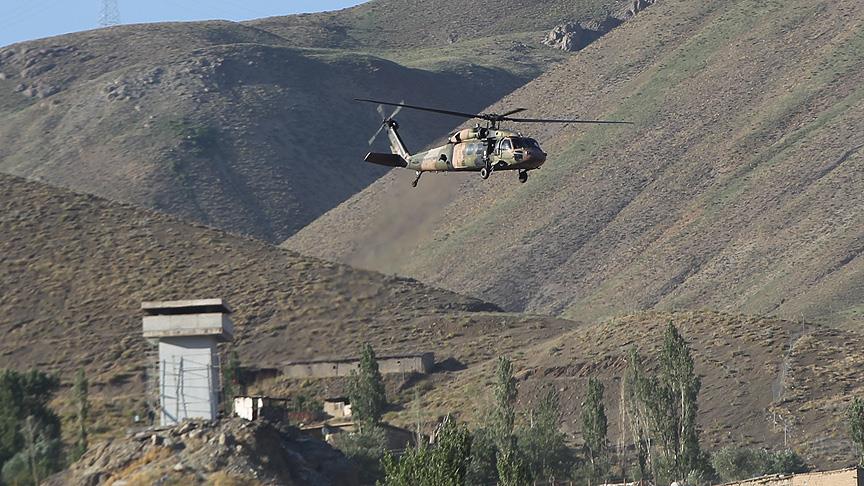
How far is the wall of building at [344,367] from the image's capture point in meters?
120

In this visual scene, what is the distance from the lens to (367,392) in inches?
4136

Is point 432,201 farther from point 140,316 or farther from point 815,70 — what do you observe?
point 815,70

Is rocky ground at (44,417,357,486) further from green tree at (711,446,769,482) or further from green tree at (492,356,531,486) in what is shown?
green tree at (711,446,769,482)

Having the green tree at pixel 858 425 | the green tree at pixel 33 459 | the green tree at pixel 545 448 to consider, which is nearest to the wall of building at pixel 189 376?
the green tree at pixel 33 459

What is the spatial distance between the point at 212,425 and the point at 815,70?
13050 cm

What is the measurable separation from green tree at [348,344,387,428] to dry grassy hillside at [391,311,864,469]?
4302 millimetres

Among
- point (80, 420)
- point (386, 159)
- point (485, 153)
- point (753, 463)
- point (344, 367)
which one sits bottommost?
point (753, 463)

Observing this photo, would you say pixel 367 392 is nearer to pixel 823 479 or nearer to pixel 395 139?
pixel 395 139

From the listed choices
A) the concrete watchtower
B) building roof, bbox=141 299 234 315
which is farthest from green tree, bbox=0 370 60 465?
building roof, bbox=141 299 234 315

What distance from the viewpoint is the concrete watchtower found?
78.4 meters

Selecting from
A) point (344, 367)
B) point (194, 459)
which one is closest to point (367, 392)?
point (344, 367)

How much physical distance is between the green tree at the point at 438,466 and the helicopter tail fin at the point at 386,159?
1062cm

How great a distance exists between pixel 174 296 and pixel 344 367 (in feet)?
54.5

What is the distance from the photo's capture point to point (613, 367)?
118 metres
